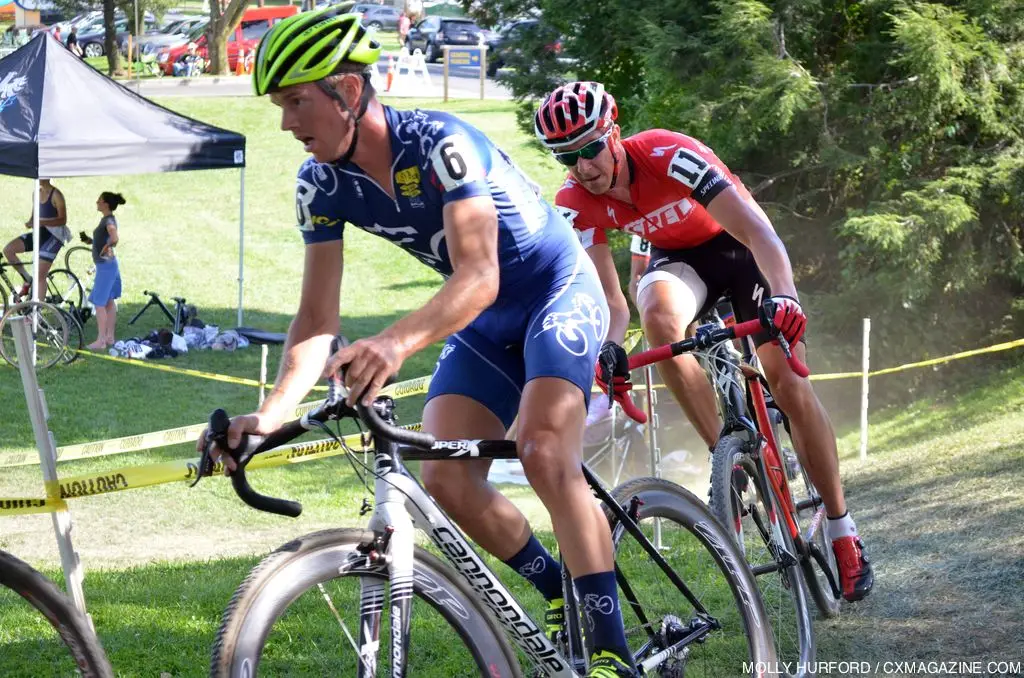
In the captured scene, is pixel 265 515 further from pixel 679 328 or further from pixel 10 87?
pixel 10 87

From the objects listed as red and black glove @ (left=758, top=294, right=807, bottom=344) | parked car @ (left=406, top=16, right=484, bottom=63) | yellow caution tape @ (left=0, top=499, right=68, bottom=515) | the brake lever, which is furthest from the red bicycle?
parked car @ (left=406, top=16, right=484, bottom=63)

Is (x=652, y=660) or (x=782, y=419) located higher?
(x=782, y=419)

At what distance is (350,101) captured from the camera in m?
3.06

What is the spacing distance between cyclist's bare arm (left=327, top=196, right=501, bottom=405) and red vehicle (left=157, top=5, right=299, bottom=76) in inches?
1513

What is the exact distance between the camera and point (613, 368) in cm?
365

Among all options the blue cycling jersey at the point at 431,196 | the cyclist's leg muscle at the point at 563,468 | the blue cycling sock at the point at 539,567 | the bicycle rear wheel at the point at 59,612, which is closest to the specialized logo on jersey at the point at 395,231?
the blue cycling jersey at the point at 431,196

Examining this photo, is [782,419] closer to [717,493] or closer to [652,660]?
[717,493]

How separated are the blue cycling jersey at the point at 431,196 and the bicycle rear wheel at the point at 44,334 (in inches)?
492

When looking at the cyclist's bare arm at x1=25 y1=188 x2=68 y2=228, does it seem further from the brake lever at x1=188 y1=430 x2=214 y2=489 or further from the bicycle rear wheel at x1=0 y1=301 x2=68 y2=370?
the brake lever at x1=188 y1=430 x2=214 y2=489

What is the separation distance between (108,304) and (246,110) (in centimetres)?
1922

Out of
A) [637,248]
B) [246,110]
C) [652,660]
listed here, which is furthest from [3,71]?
[246,110]

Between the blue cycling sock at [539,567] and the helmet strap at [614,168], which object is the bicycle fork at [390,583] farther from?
the helmet strap at [614,168]

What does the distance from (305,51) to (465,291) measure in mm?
717

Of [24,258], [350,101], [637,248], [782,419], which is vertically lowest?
[24,258]
